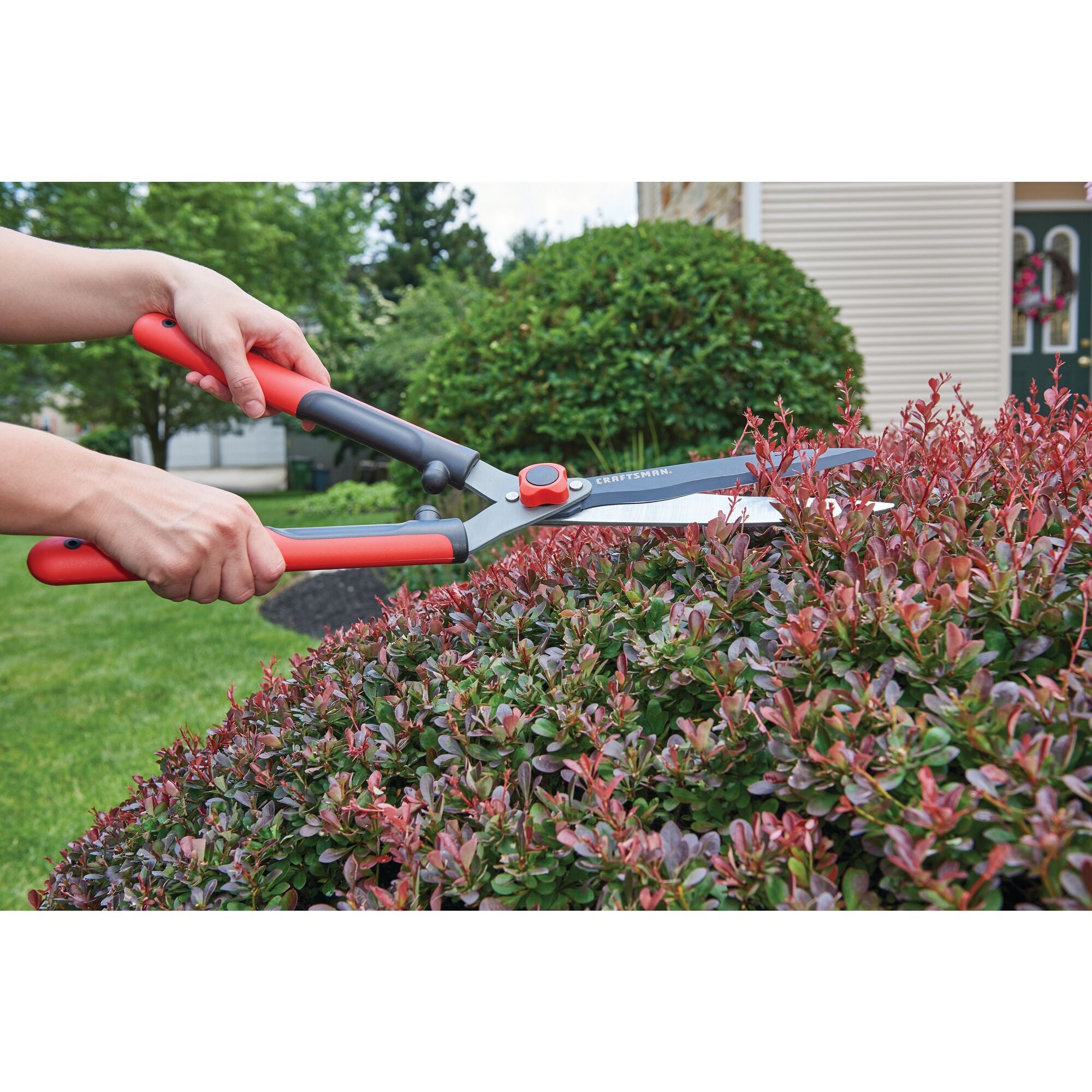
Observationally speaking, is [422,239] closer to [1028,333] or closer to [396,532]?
[1028,333]

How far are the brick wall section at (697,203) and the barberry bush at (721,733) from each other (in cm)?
666

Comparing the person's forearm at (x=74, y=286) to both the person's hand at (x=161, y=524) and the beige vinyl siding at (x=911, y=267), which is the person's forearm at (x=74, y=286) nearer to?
the person's hand at (x=161, y=524)

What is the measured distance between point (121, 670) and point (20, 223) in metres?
8.69

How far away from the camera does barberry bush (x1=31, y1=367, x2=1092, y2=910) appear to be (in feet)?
3.07

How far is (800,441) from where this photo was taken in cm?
164

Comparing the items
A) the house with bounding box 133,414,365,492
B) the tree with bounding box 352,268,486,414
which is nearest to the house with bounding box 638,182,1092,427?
the tree with bounding box 352,268,486,414

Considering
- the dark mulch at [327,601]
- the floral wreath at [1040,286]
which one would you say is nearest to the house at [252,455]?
the dark mulch at [327,601]

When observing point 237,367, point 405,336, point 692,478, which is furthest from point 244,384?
point 405,336

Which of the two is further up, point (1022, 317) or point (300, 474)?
point (1022, 317)

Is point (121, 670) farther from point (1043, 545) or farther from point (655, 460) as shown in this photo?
point (1043, 545)

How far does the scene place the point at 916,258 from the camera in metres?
9.09

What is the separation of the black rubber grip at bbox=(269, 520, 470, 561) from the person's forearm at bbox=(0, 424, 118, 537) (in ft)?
1.08

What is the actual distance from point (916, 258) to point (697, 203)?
3.21 metres

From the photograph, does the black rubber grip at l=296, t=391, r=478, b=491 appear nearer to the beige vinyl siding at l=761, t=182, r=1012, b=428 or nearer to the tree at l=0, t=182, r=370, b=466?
the beige vinyl siding at l=761, t=182, r=1012, b=428
